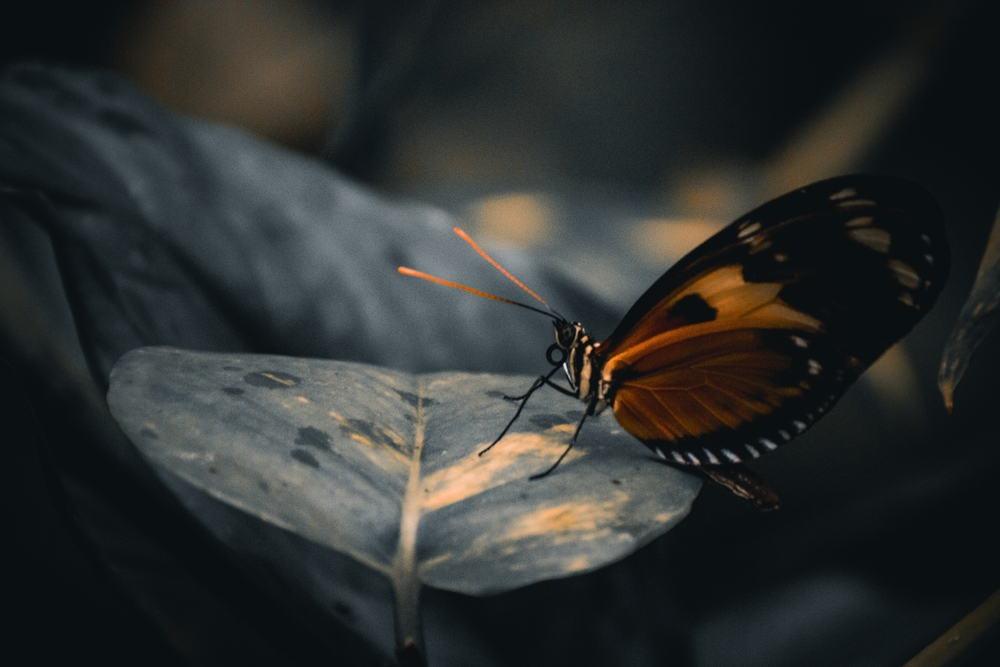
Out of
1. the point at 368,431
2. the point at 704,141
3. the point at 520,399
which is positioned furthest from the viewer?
the point at 704,141

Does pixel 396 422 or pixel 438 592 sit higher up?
pixel 396 422

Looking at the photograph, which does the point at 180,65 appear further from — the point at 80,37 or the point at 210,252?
the point at 210,252

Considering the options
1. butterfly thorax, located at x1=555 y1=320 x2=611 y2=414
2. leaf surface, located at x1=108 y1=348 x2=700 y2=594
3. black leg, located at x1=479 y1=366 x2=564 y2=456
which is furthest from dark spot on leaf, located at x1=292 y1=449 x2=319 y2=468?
butterfly thorax, located at x1=555 y1=320 x2=611 y2=414

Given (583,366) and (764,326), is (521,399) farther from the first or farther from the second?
(764,326)

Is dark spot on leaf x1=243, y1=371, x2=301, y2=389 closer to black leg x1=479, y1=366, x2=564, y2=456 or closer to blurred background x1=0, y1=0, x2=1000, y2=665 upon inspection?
black leg x1=479, y1=366, x2=564, y2=456

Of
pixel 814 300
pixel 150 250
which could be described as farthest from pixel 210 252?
pixel 814 300

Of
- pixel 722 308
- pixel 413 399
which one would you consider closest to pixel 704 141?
pixel 722 308

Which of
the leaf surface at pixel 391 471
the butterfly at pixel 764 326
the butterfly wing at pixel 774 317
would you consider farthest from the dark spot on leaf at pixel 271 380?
the butterfly wing at pixel 774 317
